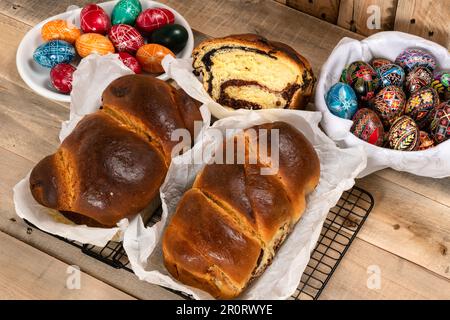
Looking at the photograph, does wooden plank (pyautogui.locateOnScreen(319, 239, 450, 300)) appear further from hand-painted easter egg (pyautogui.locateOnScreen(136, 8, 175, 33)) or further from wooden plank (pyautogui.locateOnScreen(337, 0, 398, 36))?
hand-painted easter egg (pyautogui.locateOnScreen(136, 8, 175, 33))

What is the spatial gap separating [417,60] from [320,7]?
0.38 meters

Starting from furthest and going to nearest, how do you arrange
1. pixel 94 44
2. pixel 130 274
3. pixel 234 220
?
pixel 94 44
pixel 130 274
pixel 234 220

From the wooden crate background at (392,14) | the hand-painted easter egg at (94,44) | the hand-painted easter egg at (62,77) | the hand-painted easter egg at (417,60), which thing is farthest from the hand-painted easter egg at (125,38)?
the hand-painted easter egg at (417,60)

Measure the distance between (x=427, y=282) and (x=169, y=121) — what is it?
23.9 inches

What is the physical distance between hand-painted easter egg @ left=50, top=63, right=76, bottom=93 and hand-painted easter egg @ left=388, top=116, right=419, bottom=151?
30.3 inches

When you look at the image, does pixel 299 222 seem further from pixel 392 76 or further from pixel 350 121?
pixel 392 76

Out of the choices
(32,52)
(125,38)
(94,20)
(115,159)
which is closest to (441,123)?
(115,159)

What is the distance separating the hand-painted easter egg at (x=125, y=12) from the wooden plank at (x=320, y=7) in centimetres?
43

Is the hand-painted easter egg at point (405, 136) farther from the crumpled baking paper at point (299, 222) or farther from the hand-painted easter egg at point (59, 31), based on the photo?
the hand-painted easter egg at point (59, 31)

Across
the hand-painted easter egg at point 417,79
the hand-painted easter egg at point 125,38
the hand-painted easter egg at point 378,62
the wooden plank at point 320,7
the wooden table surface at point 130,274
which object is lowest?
the wooden table surface at point 130,274

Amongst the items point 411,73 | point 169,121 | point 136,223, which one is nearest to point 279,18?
point 411,73

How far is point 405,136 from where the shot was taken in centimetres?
132

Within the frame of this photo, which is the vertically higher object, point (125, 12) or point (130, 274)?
point (125, 12)

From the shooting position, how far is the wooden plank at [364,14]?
162 cm
